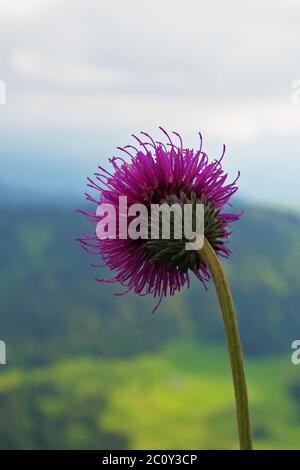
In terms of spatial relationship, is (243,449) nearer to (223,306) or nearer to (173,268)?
(223,306)

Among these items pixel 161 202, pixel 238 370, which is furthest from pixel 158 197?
pixel 238 370

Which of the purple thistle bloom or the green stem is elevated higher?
the purple thistle bloom

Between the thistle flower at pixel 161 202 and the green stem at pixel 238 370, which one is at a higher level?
the thistle flower at pixel 161 202

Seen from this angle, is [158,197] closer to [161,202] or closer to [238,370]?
[161,202]

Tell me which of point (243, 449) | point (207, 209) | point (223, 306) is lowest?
point (243, 449)

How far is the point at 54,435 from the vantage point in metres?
17.9

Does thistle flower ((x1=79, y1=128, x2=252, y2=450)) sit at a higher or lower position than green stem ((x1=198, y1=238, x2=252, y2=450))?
higher

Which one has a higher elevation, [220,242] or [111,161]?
[111,161]

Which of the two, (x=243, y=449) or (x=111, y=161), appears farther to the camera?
(x=111, y=161)

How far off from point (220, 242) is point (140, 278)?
22 cm

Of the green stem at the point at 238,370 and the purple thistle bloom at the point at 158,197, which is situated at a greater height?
the purple thistle bloom at the point at 158,197
